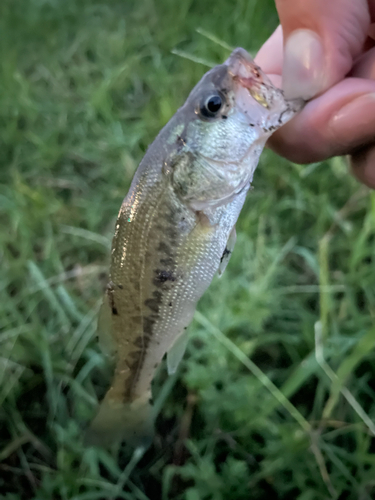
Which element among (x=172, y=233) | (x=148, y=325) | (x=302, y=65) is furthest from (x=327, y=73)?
(x=148, y=325)

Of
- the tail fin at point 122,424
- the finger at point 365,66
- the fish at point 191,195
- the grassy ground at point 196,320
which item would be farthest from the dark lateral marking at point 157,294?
the finger at point 365,66

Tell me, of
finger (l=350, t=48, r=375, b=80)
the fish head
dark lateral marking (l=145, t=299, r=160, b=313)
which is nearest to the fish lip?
the fish head

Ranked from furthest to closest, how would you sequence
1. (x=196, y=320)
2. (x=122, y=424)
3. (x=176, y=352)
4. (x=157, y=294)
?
(x=196, y=320)
(x=122, y=424)
(x=176, y=352)
(x=157, y=294)

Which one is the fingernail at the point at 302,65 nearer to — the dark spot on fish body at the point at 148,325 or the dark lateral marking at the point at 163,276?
the dark lateral marking at the point at 163,276

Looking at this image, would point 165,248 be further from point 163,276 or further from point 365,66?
point 365,66

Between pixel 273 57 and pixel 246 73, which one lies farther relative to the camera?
pixel 273 57

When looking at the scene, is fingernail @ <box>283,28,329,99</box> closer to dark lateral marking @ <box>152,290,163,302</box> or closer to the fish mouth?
the fish mouth
